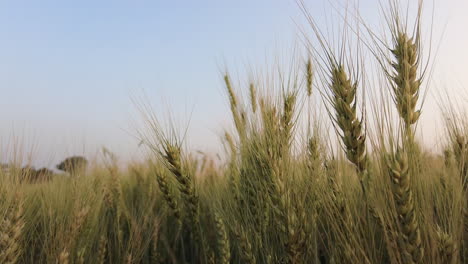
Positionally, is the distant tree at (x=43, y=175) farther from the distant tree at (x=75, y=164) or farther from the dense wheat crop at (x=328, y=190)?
the dense wheat crop at (x=328, y=190)

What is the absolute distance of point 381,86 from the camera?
129 cm

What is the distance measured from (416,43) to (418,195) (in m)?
0.54

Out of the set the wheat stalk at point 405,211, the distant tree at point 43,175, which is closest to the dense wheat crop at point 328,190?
the wheat stalk at point 405,211

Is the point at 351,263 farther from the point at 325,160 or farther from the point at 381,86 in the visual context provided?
the point at 381,86

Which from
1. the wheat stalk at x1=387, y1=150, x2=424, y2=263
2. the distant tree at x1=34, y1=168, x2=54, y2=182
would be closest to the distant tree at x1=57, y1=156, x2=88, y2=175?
the distant tree at x1=34, y1=168, x2=54, y2=182

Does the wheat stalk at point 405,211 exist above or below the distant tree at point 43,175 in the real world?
below

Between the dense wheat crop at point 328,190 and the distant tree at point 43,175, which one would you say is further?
the distant tree at point 43,175

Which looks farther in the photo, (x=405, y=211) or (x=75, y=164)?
(x=75, y=164)

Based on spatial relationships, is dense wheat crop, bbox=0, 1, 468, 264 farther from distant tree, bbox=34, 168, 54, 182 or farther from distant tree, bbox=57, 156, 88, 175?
distant tree, bbox=34, 168, 54, 182

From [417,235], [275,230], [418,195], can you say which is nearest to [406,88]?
[418,195]

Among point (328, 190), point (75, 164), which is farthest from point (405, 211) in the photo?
point (75, 164)

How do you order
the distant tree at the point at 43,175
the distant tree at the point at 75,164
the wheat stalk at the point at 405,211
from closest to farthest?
the wheat stalk at the point at 405,211 < the distant tree at the point at 75,164 < the distant tree at the point at 43,175

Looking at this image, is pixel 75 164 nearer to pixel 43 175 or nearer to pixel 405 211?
pixel 43 175

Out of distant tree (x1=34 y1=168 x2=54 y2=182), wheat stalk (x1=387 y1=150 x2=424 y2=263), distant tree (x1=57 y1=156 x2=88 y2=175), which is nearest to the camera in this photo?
wheat stalk (x1=387 y1=150 x2=424 y2=263)
